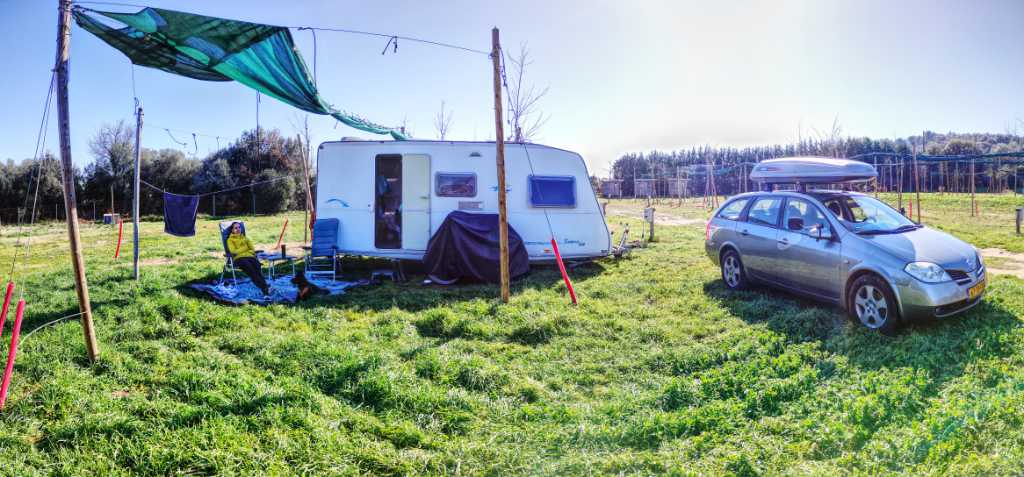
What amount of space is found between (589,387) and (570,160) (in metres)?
6.16

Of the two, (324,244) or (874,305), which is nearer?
(874,305)

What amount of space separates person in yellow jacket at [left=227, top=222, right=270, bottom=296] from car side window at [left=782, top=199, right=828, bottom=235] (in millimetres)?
7147

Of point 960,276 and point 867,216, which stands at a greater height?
point 867,216

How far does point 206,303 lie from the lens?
22.5ft

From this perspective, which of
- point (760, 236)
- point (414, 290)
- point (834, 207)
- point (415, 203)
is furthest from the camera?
point (415, 203)

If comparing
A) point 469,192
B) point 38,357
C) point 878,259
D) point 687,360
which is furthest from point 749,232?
point 38,357

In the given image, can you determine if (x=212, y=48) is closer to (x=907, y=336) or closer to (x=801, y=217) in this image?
(x=801, y=217)

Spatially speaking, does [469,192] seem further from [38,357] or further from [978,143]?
[978,143]

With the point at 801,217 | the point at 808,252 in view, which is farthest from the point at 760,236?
the point at 808,252

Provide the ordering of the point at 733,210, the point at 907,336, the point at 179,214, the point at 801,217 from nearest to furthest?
the point at 907,336 < the point at 801,217 < the point at 733,210 < the point at 179,214

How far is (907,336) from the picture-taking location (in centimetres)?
508

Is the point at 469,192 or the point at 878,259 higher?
the point at 469,192

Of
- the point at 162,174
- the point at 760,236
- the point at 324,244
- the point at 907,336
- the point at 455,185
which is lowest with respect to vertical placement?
the point at 907,336

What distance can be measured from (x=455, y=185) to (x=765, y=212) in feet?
17.0
